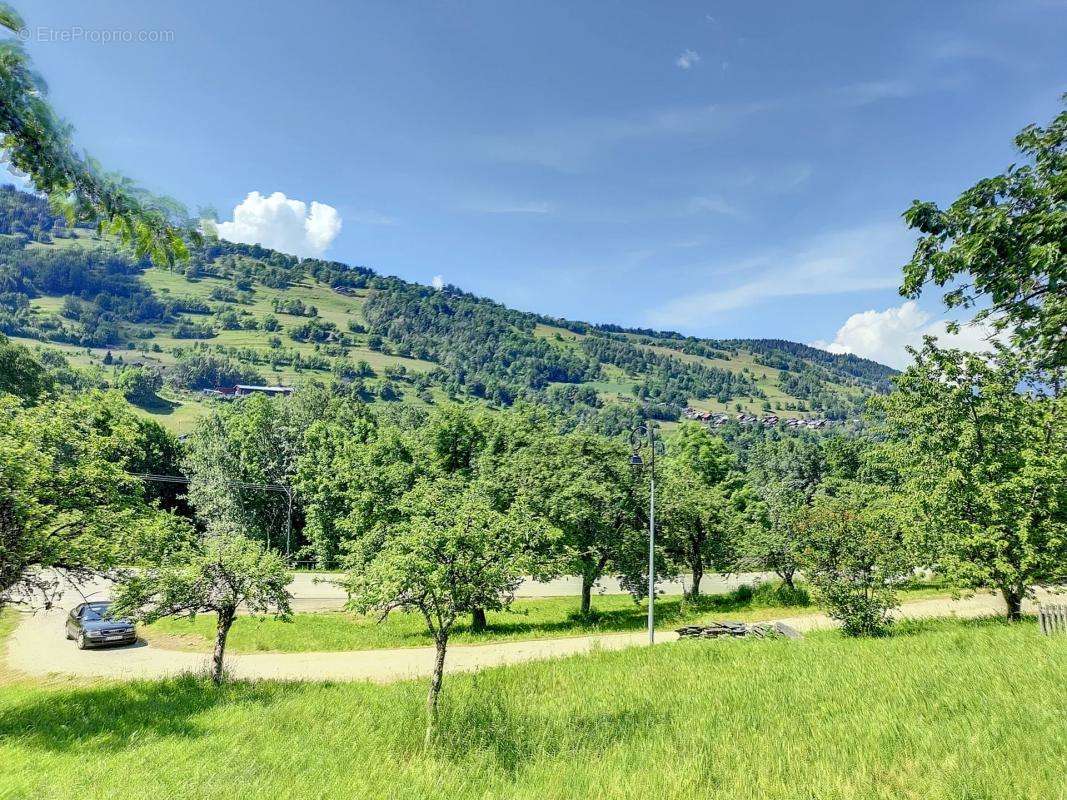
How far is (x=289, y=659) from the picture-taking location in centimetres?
1933

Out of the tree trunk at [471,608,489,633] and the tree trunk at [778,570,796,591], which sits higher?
the tree trunk at [778,570,796,591]

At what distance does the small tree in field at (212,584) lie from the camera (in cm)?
1422

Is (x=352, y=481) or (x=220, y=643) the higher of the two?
(x=352, y=481)

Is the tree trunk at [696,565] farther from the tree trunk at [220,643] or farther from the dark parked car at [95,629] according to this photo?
the dark parked car at [95,629]

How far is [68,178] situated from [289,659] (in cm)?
1976

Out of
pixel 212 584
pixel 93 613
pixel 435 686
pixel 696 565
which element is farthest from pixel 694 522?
pixel 93 613

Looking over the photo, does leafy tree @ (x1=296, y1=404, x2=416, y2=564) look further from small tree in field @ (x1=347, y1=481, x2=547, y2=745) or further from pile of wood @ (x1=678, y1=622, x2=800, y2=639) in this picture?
pile of wood @ (x1=678, y1=622, x2=800, y2=639)

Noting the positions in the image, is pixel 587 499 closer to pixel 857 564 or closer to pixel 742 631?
pixel 742 631

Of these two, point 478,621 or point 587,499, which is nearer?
point 478,621

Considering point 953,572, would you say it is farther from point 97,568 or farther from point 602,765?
point 97,568

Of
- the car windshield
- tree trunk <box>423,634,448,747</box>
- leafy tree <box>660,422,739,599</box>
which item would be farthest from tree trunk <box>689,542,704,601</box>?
the car windshield

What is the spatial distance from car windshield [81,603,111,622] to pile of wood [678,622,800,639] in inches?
954

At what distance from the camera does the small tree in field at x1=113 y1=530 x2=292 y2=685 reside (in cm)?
1422

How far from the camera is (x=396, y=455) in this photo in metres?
36.8
